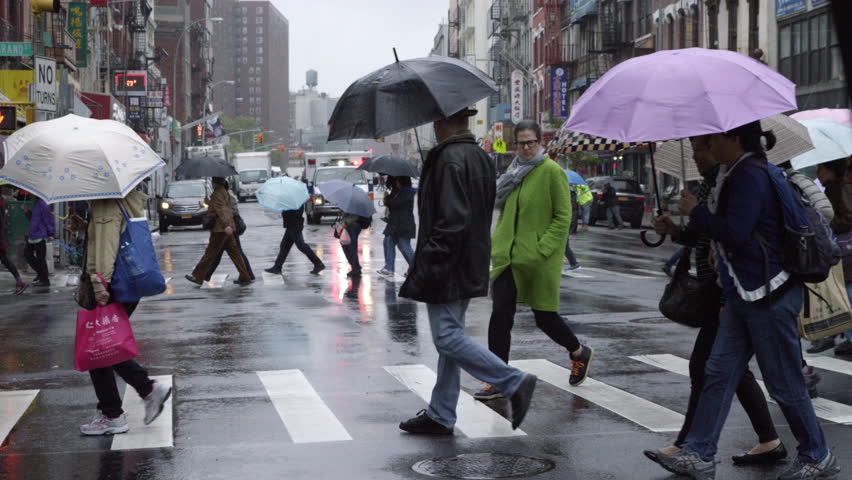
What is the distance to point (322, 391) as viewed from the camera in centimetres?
886

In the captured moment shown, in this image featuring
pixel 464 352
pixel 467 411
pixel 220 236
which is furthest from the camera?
pixel 220 236

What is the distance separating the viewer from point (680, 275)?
6.18m

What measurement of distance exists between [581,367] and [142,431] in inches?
129

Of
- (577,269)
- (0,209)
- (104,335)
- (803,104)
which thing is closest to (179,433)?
(104,335)

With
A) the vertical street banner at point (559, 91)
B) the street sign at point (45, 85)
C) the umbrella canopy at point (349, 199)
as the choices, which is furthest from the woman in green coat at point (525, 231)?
the vertical street banner at point (559, 91)

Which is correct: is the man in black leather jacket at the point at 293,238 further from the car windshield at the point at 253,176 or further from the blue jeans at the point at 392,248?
the car windshield at the point at 253,176

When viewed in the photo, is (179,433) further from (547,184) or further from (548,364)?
(548,364)

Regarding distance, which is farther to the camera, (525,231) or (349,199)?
(349,199)

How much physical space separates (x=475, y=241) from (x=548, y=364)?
351cm

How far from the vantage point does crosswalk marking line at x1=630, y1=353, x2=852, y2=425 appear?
7.67 m

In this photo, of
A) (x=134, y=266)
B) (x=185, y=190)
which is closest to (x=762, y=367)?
(x=134, y=266)

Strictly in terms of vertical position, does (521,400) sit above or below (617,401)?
above

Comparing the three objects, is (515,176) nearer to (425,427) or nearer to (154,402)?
→ (425,427)

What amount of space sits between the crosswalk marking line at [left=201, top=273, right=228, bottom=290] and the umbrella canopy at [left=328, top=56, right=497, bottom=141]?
1138 centimetres
